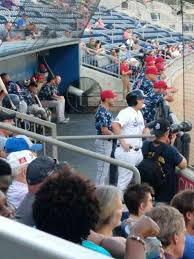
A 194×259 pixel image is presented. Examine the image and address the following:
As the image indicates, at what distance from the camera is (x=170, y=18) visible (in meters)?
36.0

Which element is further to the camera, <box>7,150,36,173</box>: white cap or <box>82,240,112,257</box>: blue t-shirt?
<box>7,150,36,173</box>: white cap

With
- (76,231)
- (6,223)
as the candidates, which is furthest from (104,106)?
(6,223)

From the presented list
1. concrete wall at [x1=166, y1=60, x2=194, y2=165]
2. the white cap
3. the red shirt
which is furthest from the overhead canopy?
the white cap

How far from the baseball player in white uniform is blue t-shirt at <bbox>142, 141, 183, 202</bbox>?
0.82 metres

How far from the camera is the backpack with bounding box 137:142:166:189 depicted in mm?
5945

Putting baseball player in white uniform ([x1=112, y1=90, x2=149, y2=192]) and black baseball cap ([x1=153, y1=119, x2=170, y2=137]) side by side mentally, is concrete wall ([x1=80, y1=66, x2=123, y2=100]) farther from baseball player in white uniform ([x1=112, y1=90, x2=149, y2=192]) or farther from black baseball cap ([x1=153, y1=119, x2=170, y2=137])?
black baseball cap ([x1=153, y1=119, x2=170, y2=137])

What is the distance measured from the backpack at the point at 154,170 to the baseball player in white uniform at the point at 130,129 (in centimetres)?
84

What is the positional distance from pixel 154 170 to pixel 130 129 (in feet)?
4.70

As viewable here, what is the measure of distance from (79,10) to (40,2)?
5.29 feet

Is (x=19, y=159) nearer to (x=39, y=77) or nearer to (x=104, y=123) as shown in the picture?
(x=104, y=123)

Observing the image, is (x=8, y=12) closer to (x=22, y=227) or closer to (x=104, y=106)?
(x=104, y=106)

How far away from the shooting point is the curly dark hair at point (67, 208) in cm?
213

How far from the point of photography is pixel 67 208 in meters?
2.15

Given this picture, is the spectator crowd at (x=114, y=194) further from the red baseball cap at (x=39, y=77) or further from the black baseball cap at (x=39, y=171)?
the red baseball cap at (x=39, y=77)
